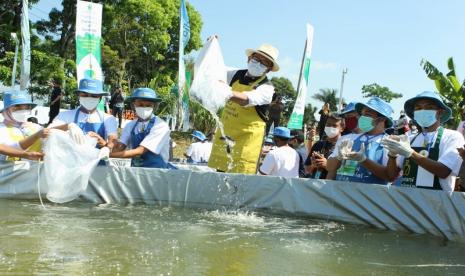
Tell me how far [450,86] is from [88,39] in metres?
9.27

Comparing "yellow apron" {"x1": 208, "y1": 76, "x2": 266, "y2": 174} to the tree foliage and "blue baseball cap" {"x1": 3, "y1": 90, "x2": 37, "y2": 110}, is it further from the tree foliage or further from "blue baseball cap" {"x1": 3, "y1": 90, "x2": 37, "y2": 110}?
the tree foliage

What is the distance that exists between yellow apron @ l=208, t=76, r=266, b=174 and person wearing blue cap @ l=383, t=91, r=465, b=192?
152 centimetres

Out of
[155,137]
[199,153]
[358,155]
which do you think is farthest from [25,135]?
[199,153]

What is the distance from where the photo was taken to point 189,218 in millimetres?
4828

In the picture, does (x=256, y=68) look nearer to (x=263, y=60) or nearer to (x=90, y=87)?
(x=263, y=60)

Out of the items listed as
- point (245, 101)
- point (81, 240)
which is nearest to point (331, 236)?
point (245, 101)

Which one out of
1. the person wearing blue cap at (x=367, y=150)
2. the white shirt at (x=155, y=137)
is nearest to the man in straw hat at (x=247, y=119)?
the white shirt at (x=155, y=137)

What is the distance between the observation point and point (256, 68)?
5.51m

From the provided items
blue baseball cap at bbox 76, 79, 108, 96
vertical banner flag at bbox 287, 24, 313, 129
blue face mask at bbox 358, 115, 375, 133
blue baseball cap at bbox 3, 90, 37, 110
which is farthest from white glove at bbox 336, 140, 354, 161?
vertical banner flag at bbox 287, 24, 313, 129

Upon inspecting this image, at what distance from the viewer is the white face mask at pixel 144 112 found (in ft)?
19.0

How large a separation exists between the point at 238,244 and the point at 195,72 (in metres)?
2.01

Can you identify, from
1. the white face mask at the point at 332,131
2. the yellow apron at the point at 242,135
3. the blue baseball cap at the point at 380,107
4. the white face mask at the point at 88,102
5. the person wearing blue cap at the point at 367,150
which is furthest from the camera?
the white face mask at the point at 332,131

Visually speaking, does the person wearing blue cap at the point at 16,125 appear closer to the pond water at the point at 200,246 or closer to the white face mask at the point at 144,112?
the pond water at the point at 200,246

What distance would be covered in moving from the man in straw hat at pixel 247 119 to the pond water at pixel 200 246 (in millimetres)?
779
